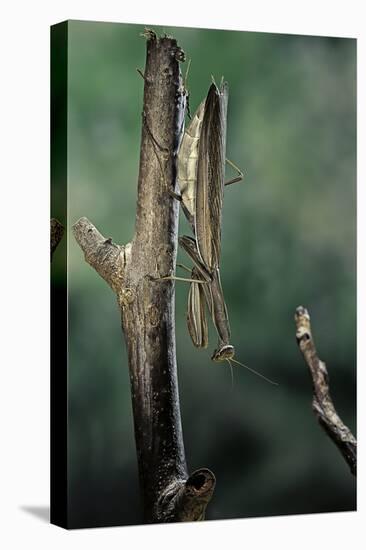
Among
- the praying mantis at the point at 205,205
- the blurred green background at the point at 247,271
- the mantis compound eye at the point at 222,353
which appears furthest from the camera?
the mantis compound eye at the point at 222,353

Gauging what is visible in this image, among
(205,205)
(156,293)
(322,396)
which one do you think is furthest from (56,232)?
(322,396)

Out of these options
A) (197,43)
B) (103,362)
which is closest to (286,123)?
(197,43)

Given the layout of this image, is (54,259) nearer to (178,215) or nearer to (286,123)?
(178,215)

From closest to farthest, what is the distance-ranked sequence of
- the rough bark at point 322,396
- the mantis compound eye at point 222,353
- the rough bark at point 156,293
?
the rough bark at point 156,293 → the mantis compound eye at point 222,353 → the rough bark at point 322,396

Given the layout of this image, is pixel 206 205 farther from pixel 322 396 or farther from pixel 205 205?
pixel 322 396

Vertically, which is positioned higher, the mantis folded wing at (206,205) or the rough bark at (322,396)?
the mantis folded wing at (206,205)

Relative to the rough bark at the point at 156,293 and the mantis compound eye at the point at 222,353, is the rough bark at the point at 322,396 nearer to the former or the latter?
the mantis compound eye at the point at 222,353

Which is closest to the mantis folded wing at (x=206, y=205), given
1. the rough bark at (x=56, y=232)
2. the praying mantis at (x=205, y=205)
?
the praying mantis at (x=205, y=205)
